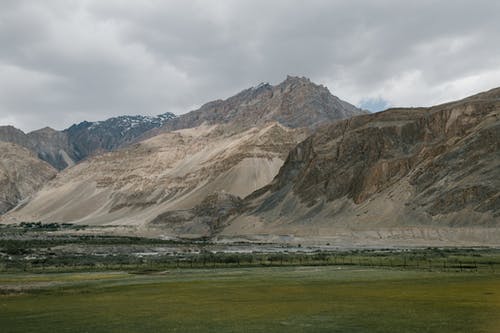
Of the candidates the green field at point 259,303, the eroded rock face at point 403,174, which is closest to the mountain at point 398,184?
the eroded rock face at point 403,174

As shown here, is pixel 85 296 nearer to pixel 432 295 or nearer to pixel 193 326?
pixel 193 326

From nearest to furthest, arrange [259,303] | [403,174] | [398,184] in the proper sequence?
1. [259,303]
2. [398,184]
3. [403,174]

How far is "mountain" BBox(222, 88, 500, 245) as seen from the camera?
128 meters

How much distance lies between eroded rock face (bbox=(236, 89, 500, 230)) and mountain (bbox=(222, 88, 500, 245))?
240 millimetres

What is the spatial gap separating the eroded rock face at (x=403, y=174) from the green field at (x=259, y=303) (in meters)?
79.5

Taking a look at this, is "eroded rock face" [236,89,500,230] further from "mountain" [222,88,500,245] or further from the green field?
the green field

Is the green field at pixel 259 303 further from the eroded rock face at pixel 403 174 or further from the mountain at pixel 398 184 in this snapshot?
the eroded rock face at pixel 403 174

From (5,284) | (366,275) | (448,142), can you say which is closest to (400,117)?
(448,142)

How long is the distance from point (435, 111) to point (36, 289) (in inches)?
5734

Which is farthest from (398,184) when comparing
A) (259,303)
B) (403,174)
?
(259,303)

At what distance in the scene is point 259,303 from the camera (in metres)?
35.7

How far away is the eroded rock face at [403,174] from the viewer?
132 meters

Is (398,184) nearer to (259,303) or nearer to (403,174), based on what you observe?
(403,174)

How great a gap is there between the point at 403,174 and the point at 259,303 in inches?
4965
